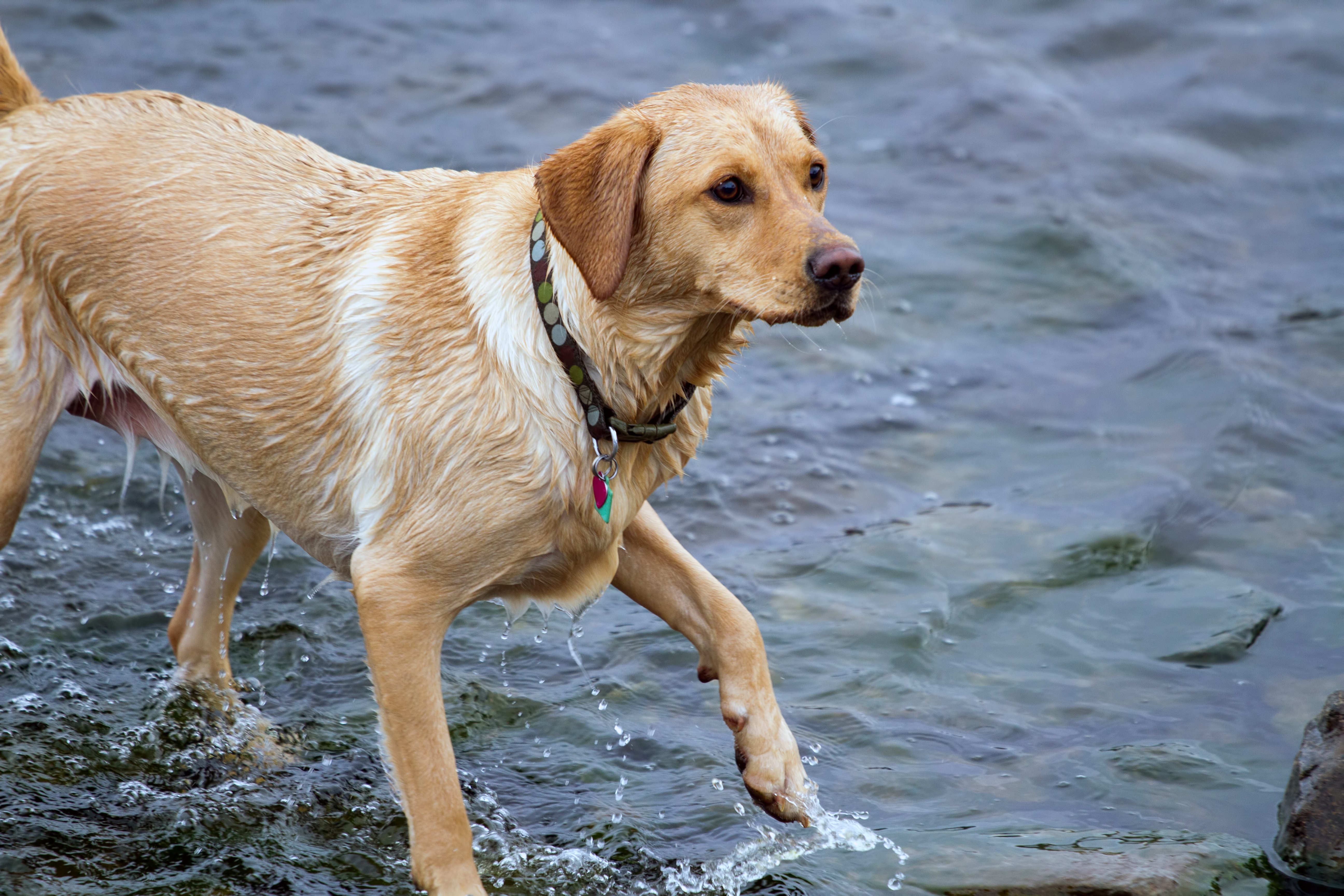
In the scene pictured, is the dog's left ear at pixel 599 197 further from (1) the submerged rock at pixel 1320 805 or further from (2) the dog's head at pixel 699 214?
(1) the submerged rock at pixel 1320 805

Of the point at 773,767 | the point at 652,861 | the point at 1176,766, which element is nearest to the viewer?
the point at 773,767

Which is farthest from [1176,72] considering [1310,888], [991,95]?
[1310,888]

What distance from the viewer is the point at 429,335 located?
3.95 meters

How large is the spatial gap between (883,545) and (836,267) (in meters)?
3.30

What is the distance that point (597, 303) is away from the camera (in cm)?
373

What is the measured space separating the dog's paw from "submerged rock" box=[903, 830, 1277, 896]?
0.49m

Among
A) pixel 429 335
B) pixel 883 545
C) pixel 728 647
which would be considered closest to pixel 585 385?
pixel 429 335

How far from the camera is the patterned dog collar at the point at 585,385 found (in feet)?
12.3

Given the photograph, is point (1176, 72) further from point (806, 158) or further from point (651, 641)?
point (806, 158)

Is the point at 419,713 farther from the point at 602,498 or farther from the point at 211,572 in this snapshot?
the point at 211,572

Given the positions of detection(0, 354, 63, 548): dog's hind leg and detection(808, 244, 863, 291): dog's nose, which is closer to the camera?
detection(808, 244, 863, 291): dog's nose

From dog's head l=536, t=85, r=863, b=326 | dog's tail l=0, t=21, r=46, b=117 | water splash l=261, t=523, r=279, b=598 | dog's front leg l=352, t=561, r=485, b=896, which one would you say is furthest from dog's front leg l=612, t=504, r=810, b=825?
dog's tail l=0, t=21, r=46, b=117

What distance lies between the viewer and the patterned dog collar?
3.75 m

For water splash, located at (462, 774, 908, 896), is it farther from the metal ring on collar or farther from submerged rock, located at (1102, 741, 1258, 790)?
the metal ring on collar
